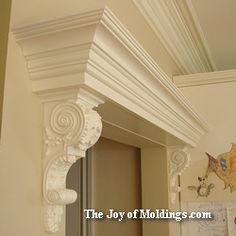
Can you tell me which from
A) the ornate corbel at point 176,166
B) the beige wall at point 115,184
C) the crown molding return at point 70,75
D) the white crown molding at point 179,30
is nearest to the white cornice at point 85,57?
the crown molding return at point 70,75

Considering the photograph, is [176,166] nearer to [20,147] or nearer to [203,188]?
[203,188]

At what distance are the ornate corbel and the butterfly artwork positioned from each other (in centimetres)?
16

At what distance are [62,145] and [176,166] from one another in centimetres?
140

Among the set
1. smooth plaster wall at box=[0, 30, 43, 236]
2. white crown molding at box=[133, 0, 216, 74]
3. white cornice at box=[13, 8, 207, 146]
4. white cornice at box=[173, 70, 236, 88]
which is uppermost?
white crown molding at box=[133, 0, 216, 74]

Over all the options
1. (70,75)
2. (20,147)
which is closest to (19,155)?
(20,147)

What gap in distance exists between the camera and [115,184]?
7.94ft

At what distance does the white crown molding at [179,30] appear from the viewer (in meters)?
1.95

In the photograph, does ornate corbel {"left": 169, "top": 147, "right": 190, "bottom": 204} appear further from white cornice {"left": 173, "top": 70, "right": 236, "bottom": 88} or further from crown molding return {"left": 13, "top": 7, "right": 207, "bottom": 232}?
crown molding return {"left": 13, "top": 7, "right": 207, "bottom": 232}

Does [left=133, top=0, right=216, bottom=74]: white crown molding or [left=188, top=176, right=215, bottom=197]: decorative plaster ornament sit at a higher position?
[left=133, top=0, right=216, bottom=74]: white crown molding

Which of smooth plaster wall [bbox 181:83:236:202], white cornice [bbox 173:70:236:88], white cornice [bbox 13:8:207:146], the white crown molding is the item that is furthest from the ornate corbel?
white cornice [bbox 13:8:207:146]

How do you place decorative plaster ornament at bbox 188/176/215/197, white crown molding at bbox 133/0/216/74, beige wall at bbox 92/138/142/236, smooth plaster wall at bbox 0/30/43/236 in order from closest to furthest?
smooth plaster wall at bbox 0/30/43/236 → white crown molding at bbox 133/0/216/74 → decorative plaster ornament at bbox 188/176/215/197 → beige wall at bbox 92/138/142/236

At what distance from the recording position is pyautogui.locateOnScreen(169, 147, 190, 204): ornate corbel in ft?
6.82

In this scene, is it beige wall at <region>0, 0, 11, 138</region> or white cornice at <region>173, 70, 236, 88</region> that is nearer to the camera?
beige wall at <region>0, 0, 11, 138</region>

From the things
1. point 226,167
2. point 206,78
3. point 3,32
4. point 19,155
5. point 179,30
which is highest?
point 179,30
